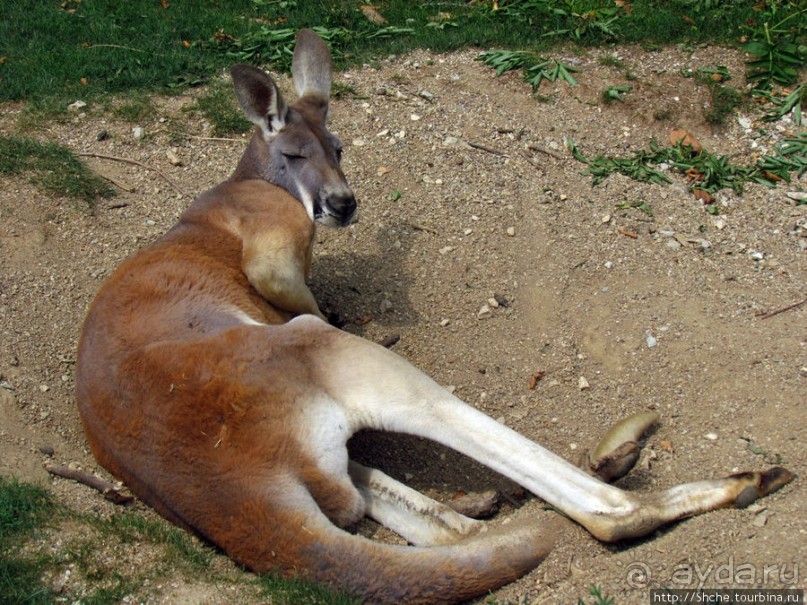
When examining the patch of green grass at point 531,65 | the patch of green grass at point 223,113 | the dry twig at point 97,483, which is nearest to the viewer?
the dry twig at point 97,483

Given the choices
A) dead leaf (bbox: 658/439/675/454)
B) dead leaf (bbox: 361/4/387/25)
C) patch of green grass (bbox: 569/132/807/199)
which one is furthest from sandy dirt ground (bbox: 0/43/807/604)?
dead leaf (bbox: 361/4/387/25)

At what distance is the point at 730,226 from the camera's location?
7.11 m

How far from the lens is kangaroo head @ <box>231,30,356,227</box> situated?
605 centimetres

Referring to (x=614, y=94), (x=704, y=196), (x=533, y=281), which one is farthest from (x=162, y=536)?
(x=614, y=94)

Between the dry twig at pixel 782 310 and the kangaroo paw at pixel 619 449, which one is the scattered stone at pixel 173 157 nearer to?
the kangaroo paw at pixel 619 449

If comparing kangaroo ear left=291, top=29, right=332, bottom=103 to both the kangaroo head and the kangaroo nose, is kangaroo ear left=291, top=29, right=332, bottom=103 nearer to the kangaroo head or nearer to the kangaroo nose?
the kangaroo head

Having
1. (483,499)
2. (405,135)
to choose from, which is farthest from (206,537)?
(405,135)

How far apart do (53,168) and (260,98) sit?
7.64 feet

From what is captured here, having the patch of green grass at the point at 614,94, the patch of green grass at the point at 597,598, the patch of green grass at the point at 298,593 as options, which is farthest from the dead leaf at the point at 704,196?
the patch of green grass at the point at 298,593

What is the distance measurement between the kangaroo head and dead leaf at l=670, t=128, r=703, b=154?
10.5 feet

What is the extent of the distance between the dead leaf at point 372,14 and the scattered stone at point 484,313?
4.47 meters

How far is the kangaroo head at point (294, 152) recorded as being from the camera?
6.05 meters

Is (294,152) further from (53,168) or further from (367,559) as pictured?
(367,559)

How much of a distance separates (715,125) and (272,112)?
13.3 ft
